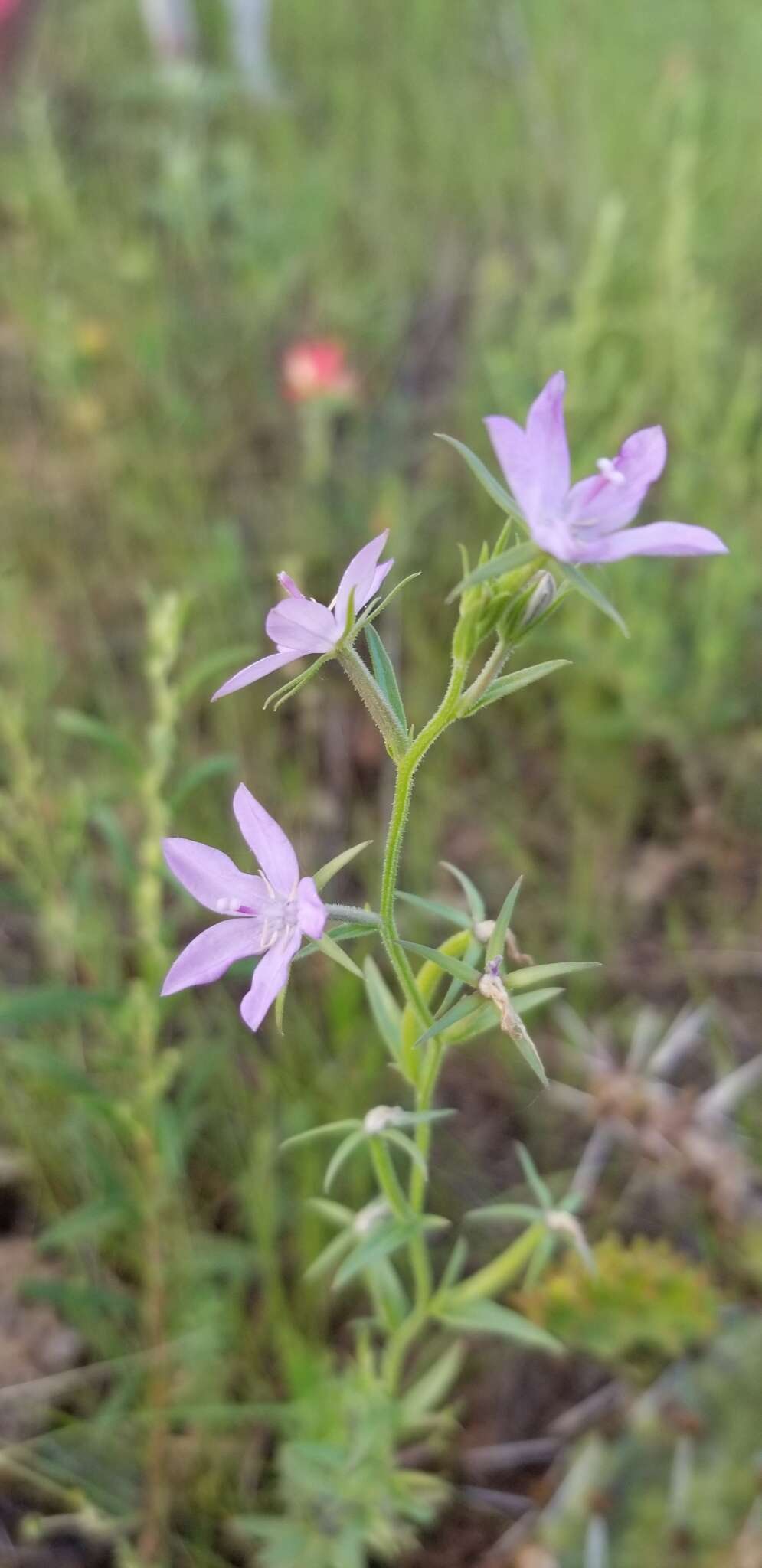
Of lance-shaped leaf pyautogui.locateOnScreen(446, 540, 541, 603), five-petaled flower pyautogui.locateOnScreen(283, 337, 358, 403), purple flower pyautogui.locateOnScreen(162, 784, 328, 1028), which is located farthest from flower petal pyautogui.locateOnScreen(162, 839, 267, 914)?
five-petaled flower pyautogui.locateOnScreen(283, 337, 358, 403)

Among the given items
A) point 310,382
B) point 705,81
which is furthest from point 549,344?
point 705,81

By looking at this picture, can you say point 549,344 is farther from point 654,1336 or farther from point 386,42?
point 386,42

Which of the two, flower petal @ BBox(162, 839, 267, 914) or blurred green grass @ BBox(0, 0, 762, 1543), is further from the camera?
blurred green grass @ BBox(0, 0, 762, 1543)

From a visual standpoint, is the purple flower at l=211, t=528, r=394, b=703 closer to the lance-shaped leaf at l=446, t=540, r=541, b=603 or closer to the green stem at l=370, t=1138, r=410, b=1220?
the lance-shaped leaf at l=446, t=540, r=541, b=603

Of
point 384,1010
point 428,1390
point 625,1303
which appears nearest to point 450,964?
point 384,1010

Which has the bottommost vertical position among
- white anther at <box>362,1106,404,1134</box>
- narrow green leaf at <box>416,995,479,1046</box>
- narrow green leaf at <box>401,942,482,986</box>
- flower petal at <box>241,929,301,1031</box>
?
white anther at <box>362,1106,404,1134</box>

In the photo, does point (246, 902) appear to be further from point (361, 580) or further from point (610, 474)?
point (610, 474)

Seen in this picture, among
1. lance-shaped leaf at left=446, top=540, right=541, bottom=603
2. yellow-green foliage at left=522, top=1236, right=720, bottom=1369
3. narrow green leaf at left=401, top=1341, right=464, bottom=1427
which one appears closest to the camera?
lance-shaped leaf at left=446, top=540, right=541, bottom=603
